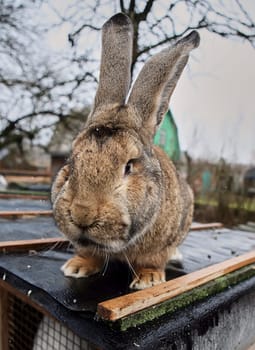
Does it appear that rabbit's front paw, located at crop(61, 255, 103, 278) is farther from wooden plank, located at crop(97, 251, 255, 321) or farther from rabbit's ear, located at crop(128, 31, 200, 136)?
rabbit's ear, located at crop(128, 31, 200, 136)

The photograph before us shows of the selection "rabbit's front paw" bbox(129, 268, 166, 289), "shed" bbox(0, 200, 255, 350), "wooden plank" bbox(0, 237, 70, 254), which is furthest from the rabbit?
"wooden plank" bbox(0, 237, 70, 254)

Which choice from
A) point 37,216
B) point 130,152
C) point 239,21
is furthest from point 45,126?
point 130,152

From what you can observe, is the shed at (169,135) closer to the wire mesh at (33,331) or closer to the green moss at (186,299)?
the green moss at (186,299)

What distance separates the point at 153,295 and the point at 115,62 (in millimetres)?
1056

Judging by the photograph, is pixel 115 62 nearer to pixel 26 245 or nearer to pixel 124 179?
pixel 124 179

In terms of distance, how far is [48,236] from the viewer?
2.20m

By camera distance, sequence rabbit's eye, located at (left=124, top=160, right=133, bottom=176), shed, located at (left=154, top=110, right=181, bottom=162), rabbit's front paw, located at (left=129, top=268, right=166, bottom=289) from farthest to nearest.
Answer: shed, located at (left=154, top=110, right=181, bottom=162), rabbit's front paw, located at (left=129, top=268, right=166, bottom=289), rabbit's eye, located at (left=124, top=160, right=133, bottom=176)

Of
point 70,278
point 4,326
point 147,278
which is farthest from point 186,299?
point 4,326

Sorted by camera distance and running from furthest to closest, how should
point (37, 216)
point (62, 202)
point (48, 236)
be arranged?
point (37, 216), point (48, 236), point (62, 202)

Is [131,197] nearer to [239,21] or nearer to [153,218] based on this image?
[153,218]

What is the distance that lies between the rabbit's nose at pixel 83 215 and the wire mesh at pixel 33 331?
1.60 ft

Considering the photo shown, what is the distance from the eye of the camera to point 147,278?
1403 mm

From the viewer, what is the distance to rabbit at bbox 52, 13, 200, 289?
42.6 inches

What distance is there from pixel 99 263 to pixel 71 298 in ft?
1.16
